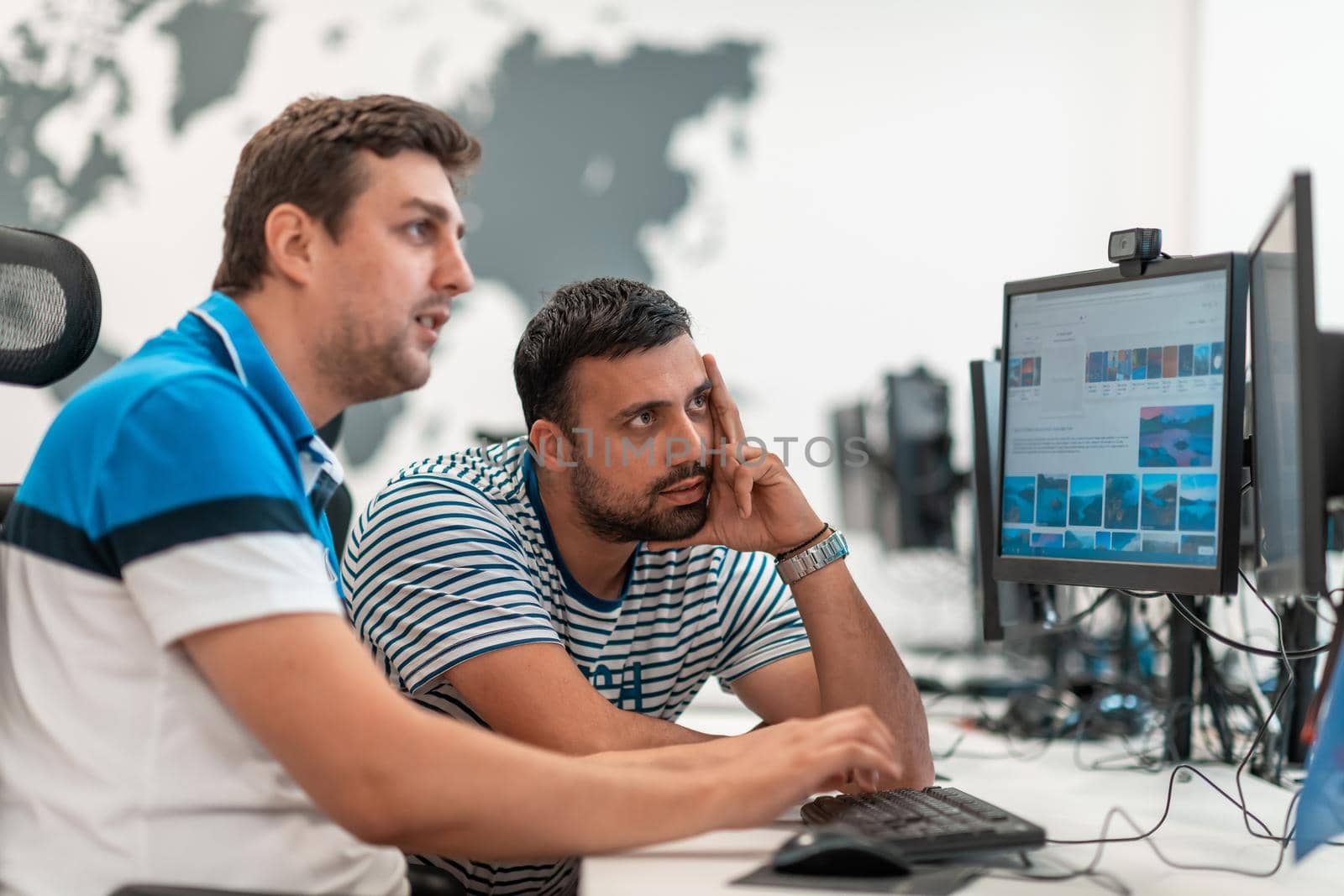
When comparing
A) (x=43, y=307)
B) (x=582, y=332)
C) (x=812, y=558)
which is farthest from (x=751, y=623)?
(x=43, y=307)

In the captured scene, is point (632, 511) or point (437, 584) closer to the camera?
point (437, 584)

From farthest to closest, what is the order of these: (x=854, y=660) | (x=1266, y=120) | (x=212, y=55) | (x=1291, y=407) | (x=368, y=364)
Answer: (x=212, y=55) → (x=1266, y=120) → (x=854, y=660) → (x=368, y=364) → (x=1291, y=407)

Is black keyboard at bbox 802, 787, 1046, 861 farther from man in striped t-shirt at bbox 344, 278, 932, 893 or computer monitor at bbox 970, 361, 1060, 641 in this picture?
computer monitor at bbox 970, 361, 1060, 641

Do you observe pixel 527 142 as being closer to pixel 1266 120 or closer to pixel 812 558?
pixel 1266 120

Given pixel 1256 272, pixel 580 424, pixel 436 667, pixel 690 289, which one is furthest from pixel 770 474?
pixel 690 289

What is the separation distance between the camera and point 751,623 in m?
1.71

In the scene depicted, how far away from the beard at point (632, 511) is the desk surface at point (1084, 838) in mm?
473

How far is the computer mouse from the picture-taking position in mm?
952

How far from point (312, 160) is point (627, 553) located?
28.8 inches

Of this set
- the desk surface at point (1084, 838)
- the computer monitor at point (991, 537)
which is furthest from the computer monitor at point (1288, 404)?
the computer monitor at point (991, 537)

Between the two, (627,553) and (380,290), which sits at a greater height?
(380,290)

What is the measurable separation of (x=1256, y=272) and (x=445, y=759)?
1.00 meters

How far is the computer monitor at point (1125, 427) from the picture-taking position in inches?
51.4

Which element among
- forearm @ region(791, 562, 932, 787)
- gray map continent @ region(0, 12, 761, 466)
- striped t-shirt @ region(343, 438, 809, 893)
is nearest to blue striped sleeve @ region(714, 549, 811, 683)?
striped t-shirt @ region(343, 438, 809, 893)
